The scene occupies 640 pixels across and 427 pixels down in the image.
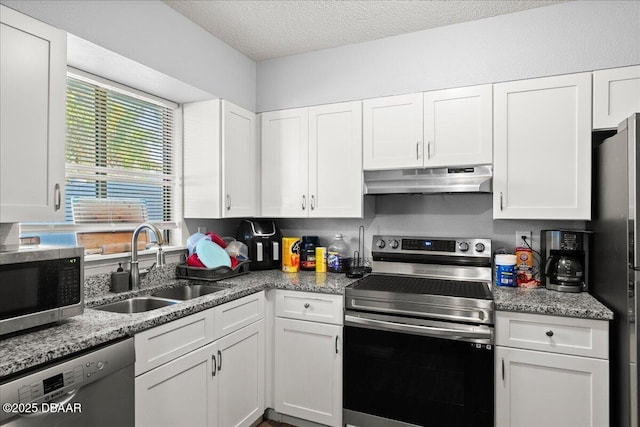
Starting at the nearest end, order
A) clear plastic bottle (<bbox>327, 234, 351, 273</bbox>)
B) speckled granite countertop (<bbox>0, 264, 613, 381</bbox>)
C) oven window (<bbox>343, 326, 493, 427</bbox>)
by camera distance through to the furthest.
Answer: speckled granite countertop (<bbox>0, 264, 613, 381</bbox>) → oven window (<bbox>343, 326, 493, 427</bbox>) → clear plastic bottle (<bbox>327, 234, 351, 273</bbox>)

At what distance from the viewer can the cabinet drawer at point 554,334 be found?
1.77 meters

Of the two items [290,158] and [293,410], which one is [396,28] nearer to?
[290,158]

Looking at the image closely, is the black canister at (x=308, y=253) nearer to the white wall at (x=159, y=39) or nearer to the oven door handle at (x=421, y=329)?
the oven door handle at (x=421, y=329)

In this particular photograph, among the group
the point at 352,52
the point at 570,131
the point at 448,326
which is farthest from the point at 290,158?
the point at 570,131

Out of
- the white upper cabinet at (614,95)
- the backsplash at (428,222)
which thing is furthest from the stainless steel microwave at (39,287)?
the white upper cabinet at (614,95)

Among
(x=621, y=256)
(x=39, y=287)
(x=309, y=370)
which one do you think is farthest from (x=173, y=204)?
(x=621, y=256)

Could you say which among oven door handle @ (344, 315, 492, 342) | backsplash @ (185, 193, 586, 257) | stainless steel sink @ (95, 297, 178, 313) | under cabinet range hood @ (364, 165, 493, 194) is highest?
under cabinet range hood @ (364, 165, 493, 194)

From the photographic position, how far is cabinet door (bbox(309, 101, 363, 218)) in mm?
2615

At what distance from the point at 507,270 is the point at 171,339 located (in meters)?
1.90

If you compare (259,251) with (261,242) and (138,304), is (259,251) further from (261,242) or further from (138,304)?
(138,304)

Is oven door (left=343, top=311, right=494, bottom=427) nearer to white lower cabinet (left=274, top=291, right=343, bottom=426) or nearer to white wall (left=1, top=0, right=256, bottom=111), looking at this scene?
white lower cabinet (left=274, top=291, right=343, bottom=426)

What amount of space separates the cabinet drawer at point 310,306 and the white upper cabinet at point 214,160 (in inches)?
28.5

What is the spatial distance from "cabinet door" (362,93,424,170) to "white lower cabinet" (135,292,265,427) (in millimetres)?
1191

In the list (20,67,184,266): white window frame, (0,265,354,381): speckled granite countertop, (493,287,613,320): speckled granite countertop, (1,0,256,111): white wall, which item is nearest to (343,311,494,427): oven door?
(493,287,613,320): speckled granite countertop
